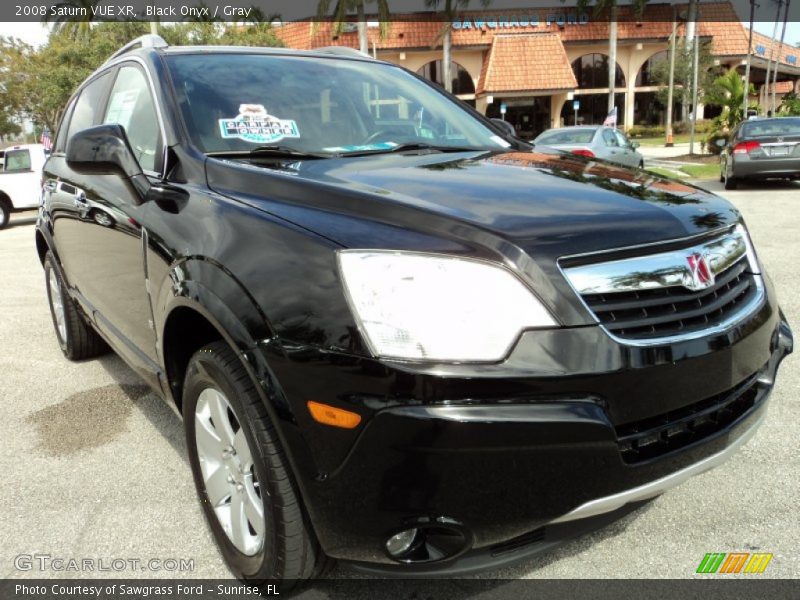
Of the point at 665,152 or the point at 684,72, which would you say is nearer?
the point at 665,152

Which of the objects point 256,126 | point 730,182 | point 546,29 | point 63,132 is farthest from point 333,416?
point 546,29

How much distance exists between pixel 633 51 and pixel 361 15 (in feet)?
63.6

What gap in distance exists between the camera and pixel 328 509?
1.74 meters

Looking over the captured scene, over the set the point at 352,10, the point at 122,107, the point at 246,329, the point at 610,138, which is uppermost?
the point at 352,10

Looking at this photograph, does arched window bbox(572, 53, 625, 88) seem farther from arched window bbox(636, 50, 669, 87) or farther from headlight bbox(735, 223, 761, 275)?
headlight bbox(735, 223, 761, 275)

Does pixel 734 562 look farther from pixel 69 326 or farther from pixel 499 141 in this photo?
pixel 69 326

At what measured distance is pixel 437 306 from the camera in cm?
166

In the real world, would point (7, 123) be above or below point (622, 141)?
above

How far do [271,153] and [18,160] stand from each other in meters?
16.3

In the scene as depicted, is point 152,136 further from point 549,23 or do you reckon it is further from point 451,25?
point 549,23

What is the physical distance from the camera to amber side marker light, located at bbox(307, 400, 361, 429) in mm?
1651

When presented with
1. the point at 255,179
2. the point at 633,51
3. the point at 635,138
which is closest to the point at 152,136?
the point at 255,179

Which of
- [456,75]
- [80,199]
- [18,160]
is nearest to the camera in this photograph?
[80,199]

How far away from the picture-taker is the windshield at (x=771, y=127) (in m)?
13.4
